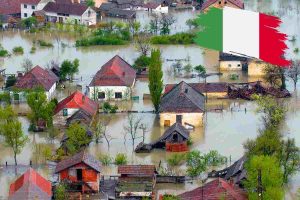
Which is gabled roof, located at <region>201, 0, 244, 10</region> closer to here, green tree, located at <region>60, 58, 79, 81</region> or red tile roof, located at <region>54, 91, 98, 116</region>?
green tree, located at <region>60, 58, 79, 81</region>

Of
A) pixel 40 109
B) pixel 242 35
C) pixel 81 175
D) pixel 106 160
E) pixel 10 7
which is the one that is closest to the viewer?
pixel 81 175

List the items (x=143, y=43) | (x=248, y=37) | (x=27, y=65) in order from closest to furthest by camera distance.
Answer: (x=248, y=37) < (x=27, y=65) < (x=143, y=43)

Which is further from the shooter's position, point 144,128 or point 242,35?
point 242,35

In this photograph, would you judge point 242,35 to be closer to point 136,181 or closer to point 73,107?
point 73,107

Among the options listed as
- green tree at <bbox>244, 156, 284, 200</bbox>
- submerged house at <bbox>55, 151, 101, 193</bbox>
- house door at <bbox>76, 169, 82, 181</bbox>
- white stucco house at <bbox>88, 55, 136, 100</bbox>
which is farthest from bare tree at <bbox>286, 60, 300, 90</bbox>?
house door at <bbox>76, 169, 82, 181</bbox>

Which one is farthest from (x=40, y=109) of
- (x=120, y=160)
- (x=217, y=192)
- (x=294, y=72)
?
(x=294, y=72)

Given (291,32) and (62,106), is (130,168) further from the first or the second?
(291,32)

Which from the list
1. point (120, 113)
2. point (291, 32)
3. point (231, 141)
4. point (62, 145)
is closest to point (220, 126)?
point (231, 141)
